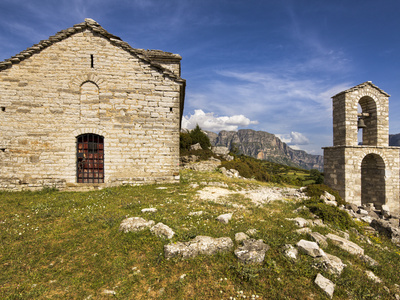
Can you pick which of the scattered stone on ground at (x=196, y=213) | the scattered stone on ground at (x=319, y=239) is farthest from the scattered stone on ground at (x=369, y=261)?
the scattered stone on ground at (x=196, y=213)

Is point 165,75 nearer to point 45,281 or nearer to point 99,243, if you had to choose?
point 99,243

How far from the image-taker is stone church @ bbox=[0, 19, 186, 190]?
9.95m

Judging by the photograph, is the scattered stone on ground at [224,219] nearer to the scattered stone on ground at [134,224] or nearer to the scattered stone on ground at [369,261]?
the scattered stone on ground at [134,224]

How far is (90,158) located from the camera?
10.5 m

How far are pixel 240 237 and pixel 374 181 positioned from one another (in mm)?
16425

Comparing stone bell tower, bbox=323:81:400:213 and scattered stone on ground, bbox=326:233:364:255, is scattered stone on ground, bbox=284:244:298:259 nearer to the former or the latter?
scattered stone on ground, bbox=326:233:364:255

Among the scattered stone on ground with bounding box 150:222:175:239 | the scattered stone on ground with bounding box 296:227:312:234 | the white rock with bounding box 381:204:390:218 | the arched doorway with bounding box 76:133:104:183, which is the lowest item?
the white rock with bounding box 381:204:390:218

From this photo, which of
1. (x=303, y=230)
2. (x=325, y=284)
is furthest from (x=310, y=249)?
(x=303, y=230)

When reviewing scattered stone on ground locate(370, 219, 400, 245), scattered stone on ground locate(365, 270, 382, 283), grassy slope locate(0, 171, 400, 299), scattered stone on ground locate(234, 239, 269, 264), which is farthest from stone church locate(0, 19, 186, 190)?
scattered stone on ground locate(370, 219, 400, 245)

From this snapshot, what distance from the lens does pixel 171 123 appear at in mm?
11008

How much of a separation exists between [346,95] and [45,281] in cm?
1877

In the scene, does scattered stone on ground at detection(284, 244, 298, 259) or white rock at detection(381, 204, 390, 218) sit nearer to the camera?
scattered stone on ground at detection(284, 244, 298, 259)

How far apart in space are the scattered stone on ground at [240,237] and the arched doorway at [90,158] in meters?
8.56

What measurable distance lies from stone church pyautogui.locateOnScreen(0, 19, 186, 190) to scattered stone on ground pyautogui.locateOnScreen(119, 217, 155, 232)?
5205mm
